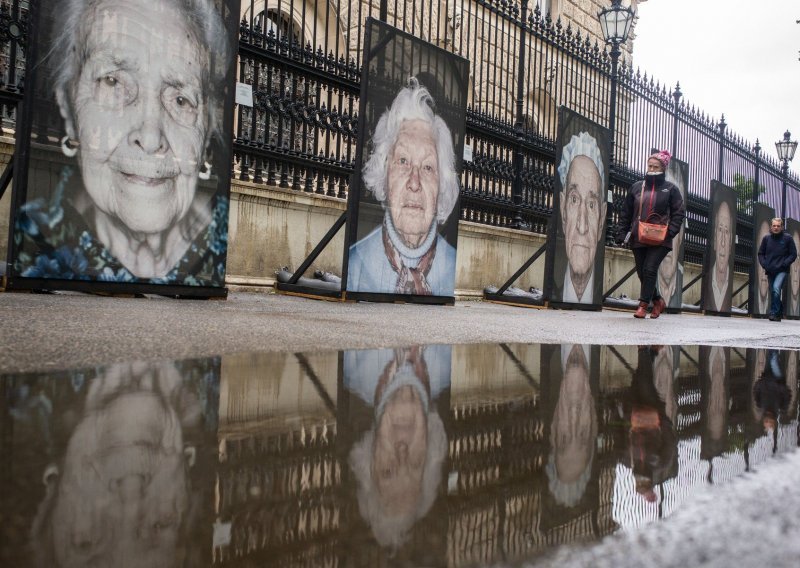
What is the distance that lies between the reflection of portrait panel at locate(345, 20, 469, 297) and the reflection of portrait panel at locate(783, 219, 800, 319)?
13791 mm

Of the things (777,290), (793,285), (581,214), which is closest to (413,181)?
(581,214)

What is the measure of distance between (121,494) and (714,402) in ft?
4.57

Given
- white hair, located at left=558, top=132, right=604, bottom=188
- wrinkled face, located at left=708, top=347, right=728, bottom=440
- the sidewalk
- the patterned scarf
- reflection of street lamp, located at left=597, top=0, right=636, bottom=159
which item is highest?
reflection of street lamp, located at left=597, top=0, right=636, bottom=159

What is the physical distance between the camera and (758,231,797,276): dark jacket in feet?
44.8

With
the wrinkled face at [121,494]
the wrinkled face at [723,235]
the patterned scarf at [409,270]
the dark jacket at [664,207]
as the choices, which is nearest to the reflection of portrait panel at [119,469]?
the wrinkled face at [121,494]

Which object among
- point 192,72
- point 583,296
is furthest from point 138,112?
point 583,296

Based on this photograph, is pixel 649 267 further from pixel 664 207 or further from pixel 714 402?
pixel 714 402

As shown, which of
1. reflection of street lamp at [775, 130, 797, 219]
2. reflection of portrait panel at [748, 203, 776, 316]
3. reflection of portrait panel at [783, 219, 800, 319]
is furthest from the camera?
reflection of street lamp at [775, 130, 797, 219]

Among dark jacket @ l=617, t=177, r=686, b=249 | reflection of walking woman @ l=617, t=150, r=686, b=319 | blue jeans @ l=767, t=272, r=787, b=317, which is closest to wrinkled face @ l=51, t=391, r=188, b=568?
reflection of walking woman @ l=617, t=150, r=686, b=319

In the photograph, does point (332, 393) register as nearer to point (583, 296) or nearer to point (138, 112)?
point (138, 112)

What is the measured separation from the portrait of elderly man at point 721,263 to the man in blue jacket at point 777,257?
2.12 ft

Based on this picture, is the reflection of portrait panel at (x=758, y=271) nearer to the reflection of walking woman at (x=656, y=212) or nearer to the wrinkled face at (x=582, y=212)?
the wrinkled face at (x=582, y=212)

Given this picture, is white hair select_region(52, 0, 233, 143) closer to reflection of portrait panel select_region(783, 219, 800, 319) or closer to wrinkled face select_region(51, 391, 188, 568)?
wrinkled face select_region(51, 391, 188, 568)

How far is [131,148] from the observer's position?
453cm
